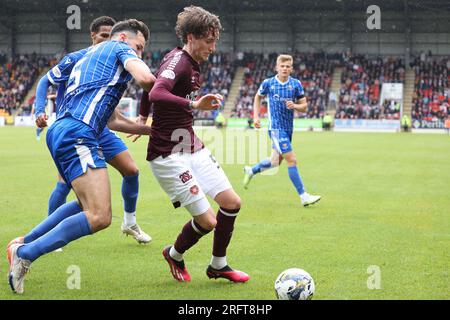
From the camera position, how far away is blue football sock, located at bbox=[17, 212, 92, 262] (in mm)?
5105

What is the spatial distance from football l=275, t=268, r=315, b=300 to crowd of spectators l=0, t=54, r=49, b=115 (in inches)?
1974

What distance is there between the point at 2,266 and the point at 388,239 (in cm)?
433

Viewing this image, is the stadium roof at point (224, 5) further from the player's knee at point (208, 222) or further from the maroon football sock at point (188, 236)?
the player's knee at point (208, 222)

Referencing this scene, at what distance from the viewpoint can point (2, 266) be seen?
6.12m

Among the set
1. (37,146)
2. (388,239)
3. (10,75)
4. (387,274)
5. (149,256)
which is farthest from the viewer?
(10,75)

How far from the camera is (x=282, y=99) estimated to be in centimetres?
1142

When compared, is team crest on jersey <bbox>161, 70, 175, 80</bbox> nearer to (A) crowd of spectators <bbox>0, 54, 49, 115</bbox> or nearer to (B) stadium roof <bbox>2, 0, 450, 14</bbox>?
(B) stadium roof <bbox>2, 0, 450, 14</bbox>

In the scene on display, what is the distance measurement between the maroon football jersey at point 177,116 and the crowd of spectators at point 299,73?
42.9 m

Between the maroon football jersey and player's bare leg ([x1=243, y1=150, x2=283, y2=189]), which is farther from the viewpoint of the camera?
player's bare leg ([x1=243, y1=150, x2=283, y2=189])

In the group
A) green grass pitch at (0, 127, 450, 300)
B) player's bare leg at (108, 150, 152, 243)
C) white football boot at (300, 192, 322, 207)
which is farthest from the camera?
white football boot at (300, 192, 322, 207)

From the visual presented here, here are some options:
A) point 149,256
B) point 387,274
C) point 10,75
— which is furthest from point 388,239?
point 10,75

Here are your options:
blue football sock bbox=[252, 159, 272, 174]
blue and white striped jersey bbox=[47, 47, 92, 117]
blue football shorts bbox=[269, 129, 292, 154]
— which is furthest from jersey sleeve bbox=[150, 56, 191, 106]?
blue football sock bbox=[252, 159, 272, 174]

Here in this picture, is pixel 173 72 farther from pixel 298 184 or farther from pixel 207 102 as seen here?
pixel 298 184

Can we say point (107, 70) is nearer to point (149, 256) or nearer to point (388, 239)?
point (149, 256)
